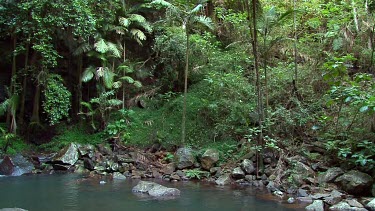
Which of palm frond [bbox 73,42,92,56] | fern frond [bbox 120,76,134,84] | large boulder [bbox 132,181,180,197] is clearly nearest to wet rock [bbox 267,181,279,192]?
large boulder [bbox 132,181,180,197]

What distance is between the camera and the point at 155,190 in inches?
389

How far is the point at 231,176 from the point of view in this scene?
1171 centimetres

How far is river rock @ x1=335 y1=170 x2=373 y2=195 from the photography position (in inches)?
368

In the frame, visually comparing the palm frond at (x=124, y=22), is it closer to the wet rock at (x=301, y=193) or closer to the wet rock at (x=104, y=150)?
the wet rock at (x=104, y=150)

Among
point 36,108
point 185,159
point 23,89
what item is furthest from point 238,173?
point 23,89

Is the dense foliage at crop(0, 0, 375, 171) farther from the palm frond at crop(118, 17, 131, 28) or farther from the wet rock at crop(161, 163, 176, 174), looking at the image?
the wet rock at crop(161, 163, 176, 174)

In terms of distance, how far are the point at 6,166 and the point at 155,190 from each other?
248 inches

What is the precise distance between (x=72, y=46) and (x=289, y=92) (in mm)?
9791

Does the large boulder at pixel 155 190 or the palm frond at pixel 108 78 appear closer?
the large boulder at pixel 155 190

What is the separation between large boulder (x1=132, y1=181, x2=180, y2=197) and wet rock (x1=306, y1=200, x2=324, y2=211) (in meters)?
3.51

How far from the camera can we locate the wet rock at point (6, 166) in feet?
41.5

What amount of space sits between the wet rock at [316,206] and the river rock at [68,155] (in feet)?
29.6

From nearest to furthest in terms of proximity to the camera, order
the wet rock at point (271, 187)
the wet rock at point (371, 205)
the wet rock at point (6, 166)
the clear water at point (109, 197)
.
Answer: the wet rock at point (371, 205)
the clear water at point (109, 197)
the wet rock at point (271, 187)
the wet rock at point (6, 166)

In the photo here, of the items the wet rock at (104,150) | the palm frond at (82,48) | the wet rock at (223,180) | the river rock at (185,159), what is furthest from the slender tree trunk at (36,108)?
the wet rock at (223,180)
